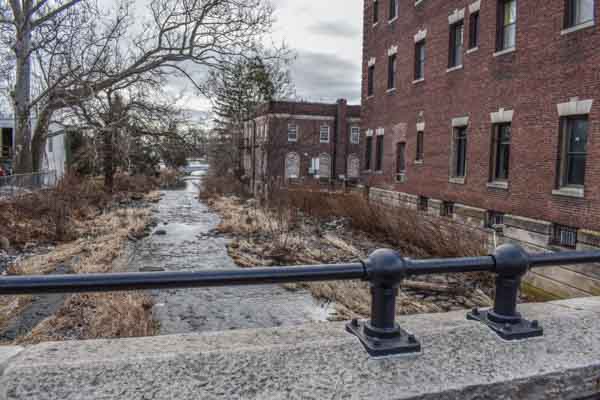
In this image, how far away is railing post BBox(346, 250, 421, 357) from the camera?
211cm

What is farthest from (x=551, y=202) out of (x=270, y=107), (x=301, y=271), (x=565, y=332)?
(x=270, y=107)

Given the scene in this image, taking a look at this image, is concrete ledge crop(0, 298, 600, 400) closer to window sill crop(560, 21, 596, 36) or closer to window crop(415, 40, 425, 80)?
window sill crop(560, 21, 596, 36)

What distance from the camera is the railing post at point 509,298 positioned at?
235 centimetres

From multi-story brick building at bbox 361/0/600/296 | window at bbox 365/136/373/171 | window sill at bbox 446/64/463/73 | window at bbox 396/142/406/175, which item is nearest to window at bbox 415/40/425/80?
multi-story brick building at bbox 361/0/600/296

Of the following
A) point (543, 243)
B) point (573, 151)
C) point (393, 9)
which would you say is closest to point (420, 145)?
point (393, 9)

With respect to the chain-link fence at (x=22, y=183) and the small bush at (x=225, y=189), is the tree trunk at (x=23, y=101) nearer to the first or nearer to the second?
the chain-link fence at (x=22, y=183)

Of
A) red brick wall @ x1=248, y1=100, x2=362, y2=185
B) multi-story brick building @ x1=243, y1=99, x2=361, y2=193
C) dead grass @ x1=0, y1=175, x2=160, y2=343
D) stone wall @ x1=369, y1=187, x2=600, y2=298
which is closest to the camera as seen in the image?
dead grass @ x1=0, y1=175, x2=160, y2=343

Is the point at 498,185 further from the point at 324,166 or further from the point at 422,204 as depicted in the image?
the point at 324,166

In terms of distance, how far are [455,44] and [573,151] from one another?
794cm

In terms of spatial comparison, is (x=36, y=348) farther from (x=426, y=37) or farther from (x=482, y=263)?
(x=426, y=37)

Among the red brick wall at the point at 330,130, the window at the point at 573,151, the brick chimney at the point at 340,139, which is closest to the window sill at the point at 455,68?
the window at the point at 573,151

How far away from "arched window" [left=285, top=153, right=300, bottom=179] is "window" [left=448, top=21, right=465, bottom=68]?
32.4m

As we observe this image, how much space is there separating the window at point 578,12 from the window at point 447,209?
8019mm

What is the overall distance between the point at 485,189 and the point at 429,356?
15.8 metres
